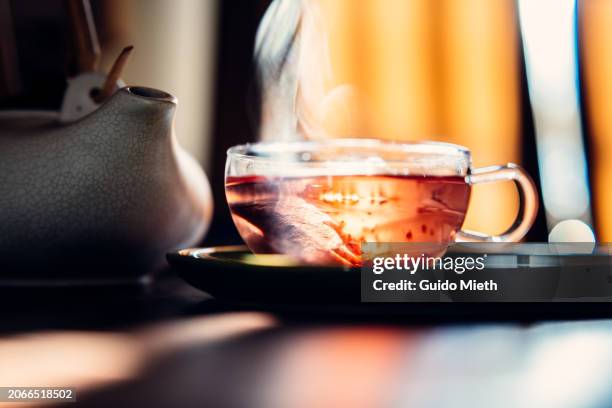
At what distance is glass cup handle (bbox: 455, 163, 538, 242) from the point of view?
49 centimetres

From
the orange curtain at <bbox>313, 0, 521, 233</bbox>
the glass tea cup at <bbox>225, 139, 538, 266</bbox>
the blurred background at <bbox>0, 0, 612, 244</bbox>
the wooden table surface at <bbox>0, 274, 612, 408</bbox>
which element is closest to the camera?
the wooden table surface at <bbox>0, 274, 612, 408</bbox>

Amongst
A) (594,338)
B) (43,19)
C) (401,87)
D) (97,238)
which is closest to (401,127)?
(401,87)

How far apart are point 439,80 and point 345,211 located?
1.92m

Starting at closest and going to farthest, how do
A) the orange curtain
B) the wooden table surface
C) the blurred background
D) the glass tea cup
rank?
1. the wooden table surface
2. the glass tea cup
3. the blurred background
4. the orange curtain

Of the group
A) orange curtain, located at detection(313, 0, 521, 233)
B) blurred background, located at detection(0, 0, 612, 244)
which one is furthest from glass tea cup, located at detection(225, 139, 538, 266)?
orange curtain, located at detection(313, 0, 521, 233)

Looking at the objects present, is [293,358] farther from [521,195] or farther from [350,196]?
[521,195]

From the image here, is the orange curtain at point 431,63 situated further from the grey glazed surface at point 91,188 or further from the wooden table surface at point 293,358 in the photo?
the wooden table surface at point 293,358

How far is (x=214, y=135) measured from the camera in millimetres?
2170

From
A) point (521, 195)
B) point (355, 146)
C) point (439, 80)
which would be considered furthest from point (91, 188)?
point (439, 80)

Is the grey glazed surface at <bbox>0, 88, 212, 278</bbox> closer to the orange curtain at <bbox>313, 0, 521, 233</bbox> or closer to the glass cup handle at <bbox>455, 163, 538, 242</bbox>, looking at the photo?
the glass cup handle at <bbox>455, 163, 538, 242</bbox>

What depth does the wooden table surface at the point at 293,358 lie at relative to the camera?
0.74 feet

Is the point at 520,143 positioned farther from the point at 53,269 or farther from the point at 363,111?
the point at 53,269

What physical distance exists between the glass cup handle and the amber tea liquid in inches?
1.1

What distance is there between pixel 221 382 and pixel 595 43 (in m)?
2.41
